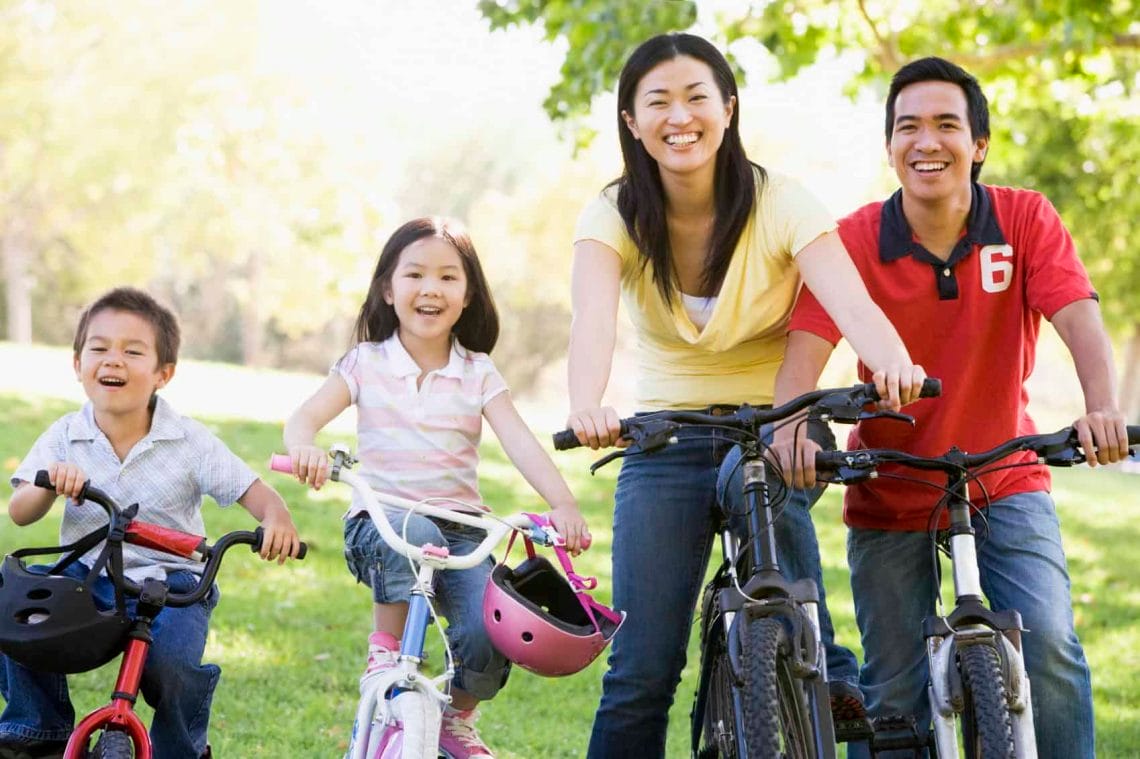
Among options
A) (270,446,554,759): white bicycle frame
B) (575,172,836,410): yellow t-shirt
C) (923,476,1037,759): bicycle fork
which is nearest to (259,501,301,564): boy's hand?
(270,446,554,759): white bicycle frame

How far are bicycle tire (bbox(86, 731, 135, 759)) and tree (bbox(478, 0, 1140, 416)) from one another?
6.70 meters

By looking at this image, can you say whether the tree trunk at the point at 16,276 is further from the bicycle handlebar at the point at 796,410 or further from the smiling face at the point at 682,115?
the bicycle handlebar at the point at 796,410

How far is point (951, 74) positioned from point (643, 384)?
130cm

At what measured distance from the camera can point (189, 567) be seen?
170 inches

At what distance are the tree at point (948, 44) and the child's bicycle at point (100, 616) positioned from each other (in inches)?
249

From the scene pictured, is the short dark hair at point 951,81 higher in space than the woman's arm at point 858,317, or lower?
higher

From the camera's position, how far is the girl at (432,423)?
4.12 meters

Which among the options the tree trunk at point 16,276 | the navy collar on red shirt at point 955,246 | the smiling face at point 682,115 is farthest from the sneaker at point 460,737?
the tree trunk at point 16,276

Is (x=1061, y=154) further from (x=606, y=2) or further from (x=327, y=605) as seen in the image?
(x=327, y=605)

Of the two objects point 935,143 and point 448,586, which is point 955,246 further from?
point 448,586

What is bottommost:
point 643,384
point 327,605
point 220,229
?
point 327,605

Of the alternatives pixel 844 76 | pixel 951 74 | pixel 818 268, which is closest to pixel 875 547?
pixel 818 268

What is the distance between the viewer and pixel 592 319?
404 centimetres

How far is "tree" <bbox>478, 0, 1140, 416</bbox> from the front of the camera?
32.3ft
